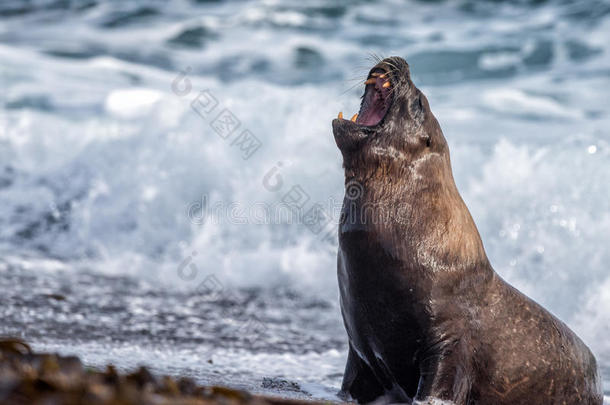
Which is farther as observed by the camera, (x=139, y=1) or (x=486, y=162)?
(x=139, y=1)

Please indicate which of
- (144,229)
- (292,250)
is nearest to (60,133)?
(144,229)

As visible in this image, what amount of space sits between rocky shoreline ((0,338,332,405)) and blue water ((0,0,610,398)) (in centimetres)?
207

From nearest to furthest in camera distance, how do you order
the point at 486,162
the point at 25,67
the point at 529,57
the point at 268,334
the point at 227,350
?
the point at 227,350, the point at 268,334, the point at 486,162, the point at 529,57, the point at 25,67

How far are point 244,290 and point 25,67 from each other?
10.3 meters

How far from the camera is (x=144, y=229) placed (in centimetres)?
1034

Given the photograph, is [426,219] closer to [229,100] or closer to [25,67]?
[229,100]

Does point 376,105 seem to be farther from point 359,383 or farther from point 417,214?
point 359,383

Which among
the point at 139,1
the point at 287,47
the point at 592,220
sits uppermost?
the point at 139,1

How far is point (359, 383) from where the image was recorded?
421cm

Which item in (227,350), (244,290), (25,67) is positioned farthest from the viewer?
(25,67)

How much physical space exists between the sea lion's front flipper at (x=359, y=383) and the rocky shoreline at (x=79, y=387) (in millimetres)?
1300

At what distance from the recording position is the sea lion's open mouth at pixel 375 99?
4.18 metres

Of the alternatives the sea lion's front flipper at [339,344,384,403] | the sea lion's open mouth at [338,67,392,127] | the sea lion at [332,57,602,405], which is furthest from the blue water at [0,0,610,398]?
the sea lion at [332,57,602,405]

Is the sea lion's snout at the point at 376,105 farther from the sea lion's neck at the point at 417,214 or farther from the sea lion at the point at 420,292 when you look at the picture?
the sea lion's neck at the point at 417,214
